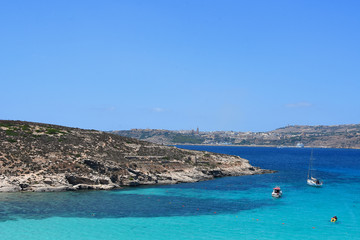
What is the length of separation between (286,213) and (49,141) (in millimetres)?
55018

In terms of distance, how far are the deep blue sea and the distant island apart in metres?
4.81

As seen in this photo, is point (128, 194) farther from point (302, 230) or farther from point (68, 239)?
point (302, 230)

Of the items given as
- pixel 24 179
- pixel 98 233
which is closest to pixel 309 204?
pixel 98 233

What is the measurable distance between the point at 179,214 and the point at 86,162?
104ft

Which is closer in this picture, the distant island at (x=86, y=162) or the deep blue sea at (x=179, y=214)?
the deep blue sea at (x=179, y=214)

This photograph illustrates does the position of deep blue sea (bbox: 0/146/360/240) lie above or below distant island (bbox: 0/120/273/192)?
below

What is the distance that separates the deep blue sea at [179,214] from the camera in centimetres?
4166

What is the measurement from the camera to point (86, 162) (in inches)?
2955

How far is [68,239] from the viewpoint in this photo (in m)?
39.0

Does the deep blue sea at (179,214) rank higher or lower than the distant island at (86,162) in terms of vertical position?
lower

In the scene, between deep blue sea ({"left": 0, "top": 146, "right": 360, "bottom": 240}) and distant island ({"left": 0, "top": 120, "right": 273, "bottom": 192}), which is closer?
deep blue sea ({"left": 0, "top": 146, "right": 360, "bottom": 240})

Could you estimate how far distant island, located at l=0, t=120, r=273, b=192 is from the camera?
6700cm

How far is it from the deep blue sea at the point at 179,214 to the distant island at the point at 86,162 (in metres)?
4.81

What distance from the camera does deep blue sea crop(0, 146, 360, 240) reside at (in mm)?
41656
